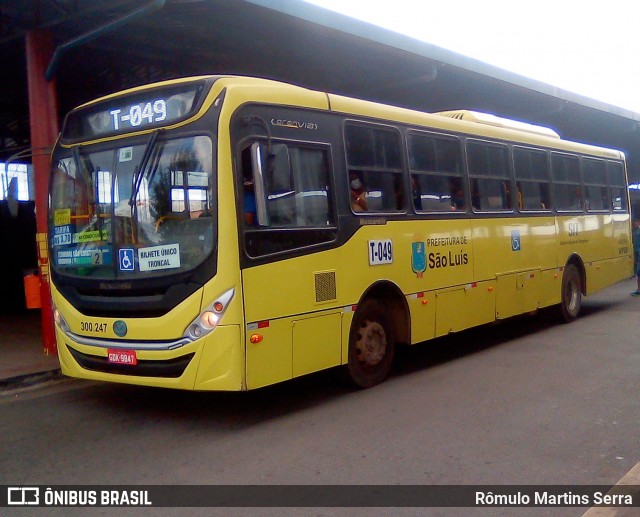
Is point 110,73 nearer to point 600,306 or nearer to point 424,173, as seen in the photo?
point 424,173

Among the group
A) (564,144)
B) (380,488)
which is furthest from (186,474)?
(564,144)

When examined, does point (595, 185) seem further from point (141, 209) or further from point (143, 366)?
point (143, 366)

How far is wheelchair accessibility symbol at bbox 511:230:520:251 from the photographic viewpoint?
36.9ft

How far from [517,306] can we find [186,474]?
7.12 m

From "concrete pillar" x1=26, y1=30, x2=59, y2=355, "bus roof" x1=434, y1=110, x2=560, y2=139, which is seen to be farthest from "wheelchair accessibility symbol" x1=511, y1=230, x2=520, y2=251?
"concrete pillar" x1=26, y1=30, x2=59, y2=355

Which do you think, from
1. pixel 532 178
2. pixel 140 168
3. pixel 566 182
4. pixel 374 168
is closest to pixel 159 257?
pixel 140 168

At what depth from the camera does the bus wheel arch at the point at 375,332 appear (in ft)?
26.6

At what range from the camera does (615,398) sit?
764cm

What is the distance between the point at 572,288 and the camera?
13484mm

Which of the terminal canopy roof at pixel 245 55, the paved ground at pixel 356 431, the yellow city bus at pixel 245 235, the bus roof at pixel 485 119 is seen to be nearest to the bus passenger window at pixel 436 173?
the yellow city bus at pixel 245 235

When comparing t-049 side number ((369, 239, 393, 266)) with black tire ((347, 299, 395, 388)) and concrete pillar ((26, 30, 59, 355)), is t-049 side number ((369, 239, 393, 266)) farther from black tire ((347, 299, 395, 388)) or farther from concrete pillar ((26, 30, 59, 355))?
concrete pillar ((26, 30, 59, 355))

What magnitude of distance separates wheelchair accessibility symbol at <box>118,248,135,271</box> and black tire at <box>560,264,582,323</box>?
8606 mm

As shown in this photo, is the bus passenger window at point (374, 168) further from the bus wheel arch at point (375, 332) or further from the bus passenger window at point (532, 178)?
the bus passenger window at point (532, 178)

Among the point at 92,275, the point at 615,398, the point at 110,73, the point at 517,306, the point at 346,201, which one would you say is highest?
the point at 110,73
